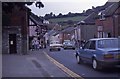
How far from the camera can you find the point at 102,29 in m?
58.4

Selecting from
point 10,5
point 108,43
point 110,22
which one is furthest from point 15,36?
point 10,5

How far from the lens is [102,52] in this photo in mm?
16125

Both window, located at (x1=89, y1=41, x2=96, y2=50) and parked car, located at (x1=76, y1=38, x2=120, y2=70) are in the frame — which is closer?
parked car, located at (x1=76, y1=38, x2=120, y2=70)

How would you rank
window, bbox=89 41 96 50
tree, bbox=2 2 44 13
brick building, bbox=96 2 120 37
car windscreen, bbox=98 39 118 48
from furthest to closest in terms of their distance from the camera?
brick building, bbox=96 2 120 37 → window, bbox=89 41 96 50 → car windscreen, bbox=98 39 118 48 → tree, bbox=2 2 44 13

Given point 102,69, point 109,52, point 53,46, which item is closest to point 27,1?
point 109,52

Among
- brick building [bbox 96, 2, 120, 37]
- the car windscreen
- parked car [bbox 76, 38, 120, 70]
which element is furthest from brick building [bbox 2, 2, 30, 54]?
the car windscreen

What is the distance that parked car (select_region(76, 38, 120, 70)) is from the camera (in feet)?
52.3

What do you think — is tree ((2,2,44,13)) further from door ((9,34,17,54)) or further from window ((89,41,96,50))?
door ((9,34,17,54))

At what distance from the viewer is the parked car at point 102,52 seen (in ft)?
52.3

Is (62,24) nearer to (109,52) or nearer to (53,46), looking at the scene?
(53,46)

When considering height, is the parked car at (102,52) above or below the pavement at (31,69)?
above

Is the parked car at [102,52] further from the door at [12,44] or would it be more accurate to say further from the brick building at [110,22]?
the brick building at [110,22]

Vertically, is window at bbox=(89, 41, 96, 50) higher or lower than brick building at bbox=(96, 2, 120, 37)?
lower

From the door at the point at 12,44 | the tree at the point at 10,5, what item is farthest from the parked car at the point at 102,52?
the door at the point at 12,44
